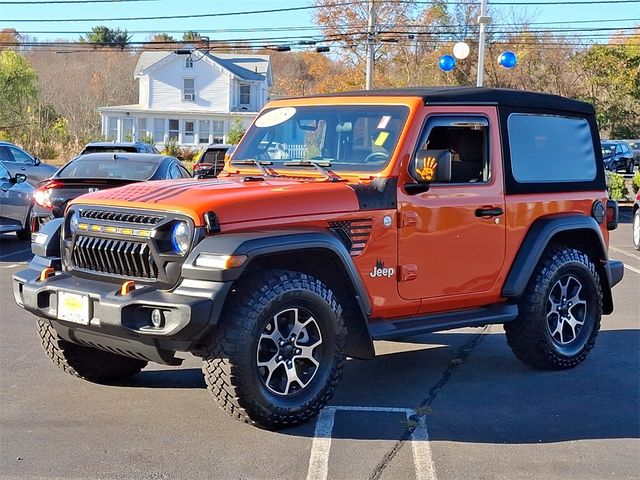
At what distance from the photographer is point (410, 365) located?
22.1ft

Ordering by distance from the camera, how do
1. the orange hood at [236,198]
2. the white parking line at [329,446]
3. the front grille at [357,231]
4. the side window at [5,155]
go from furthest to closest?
the side window at [5,155]
the front grille at [357,231]
the orange hood at [236,198]
the white parking line at [329,446]

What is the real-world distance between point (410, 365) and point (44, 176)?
52.2ft

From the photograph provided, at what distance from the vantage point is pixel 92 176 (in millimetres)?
11211

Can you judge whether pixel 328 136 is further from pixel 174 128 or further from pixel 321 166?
pixel 174 128

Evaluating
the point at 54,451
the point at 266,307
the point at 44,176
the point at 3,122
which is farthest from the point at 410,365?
the point at 3,122

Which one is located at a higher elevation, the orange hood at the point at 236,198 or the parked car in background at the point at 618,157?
the parked car in background at the point at 618,157

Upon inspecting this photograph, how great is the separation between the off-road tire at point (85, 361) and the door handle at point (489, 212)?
2.61m

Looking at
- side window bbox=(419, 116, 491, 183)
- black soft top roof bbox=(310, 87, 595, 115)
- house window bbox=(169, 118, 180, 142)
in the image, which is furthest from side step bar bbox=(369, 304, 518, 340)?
house window bbox=(169, 118, 180, 142)

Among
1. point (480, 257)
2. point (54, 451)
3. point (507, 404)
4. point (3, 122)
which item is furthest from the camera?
point (3, 122)

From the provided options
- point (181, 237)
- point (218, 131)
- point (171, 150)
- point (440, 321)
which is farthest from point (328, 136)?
point (218, 131)

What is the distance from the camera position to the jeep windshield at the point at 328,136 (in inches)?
230

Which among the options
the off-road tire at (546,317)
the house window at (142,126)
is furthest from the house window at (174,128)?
the off-road tire at (546,317)

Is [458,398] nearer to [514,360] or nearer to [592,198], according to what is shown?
[514,360]

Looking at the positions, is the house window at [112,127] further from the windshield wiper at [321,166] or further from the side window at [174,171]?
the windshield wiper at [321,166]
